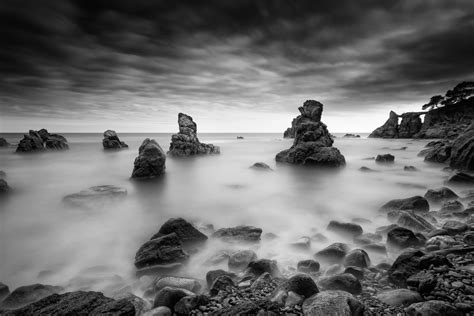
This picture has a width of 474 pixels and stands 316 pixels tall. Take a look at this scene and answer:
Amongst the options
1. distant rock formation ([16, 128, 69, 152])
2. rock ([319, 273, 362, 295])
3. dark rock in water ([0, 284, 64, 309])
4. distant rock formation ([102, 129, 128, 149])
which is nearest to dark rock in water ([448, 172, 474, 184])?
rock ([319, 273, 362, 295])

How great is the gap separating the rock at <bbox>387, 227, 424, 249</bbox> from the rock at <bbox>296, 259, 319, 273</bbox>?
7.77 ft

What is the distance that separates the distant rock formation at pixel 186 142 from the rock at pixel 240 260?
28.9m

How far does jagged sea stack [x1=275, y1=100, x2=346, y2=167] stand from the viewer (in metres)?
23.0

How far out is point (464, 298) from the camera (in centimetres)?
354

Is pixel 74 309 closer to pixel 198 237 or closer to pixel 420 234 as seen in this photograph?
pixel 198 237

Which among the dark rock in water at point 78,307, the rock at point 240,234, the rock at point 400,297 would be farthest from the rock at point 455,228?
the dark rock in water at point 78,307

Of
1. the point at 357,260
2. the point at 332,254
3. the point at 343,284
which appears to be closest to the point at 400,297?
the point at 343,284

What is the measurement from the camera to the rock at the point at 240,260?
5.62 meters

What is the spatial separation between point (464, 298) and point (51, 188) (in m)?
19.1

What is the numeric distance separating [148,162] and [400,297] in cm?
1658

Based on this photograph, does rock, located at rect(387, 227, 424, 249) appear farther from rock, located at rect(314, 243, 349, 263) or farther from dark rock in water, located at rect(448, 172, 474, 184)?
dark rock in water, located at rect(448, 172, 474, 184)

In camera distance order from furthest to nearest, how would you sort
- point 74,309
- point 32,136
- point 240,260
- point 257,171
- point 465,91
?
point 465,91 < point 32,136 < point 257,171 < point 240,260 < point 74,309

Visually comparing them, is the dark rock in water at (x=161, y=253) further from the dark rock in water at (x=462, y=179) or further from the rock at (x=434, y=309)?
the dark rock in water at (x=462, y=179)

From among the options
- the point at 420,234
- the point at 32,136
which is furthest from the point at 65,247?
the point at 32,136
